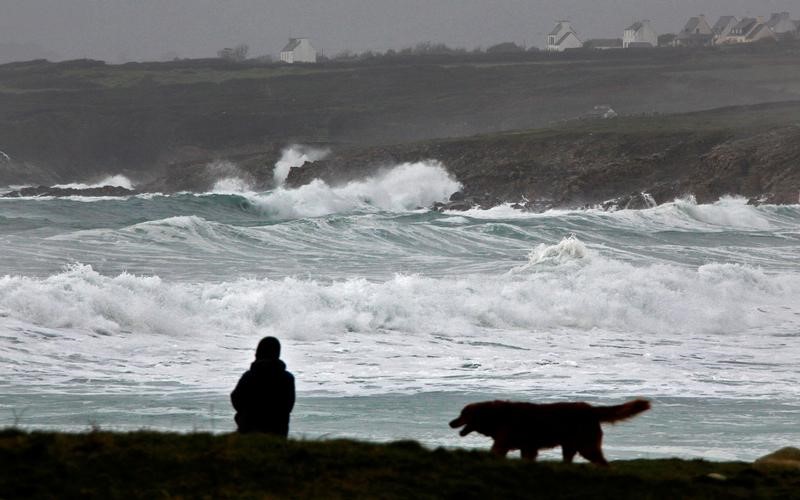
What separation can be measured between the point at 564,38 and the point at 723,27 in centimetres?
2007

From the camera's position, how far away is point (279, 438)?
26.7 feet

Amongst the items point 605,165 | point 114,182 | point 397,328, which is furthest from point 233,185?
point 397,328

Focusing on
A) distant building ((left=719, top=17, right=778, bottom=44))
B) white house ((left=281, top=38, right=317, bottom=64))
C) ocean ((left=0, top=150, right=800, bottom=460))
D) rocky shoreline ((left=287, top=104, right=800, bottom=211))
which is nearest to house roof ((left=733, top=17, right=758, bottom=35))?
distant building ((left=719, top=17, right=778, bottom=44))

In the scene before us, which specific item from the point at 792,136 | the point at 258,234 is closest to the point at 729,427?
the point at 258,234

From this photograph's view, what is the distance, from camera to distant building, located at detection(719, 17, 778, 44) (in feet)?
475

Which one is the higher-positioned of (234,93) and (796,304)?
(234,93)

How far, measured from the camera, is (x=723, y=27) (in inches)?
6309

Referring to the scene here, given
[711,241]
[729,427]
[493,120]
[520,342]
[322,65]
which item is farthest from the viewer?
[322,65]

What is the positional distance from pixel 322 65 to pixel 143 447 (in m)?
128

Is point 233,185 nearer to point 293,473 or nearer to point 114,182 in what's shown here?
point 114,182

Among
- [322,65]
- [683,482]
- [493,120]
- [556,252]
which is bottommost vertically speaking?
[683,482]

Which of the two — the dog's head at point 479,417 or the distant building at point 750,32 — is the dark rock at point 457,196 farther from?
the distant building at point 750,32

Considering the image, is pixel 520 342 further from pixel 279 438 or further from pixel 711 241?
pixel 711 241

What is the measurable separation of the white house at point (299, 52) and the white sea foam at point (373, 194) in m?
Result: 75.8
